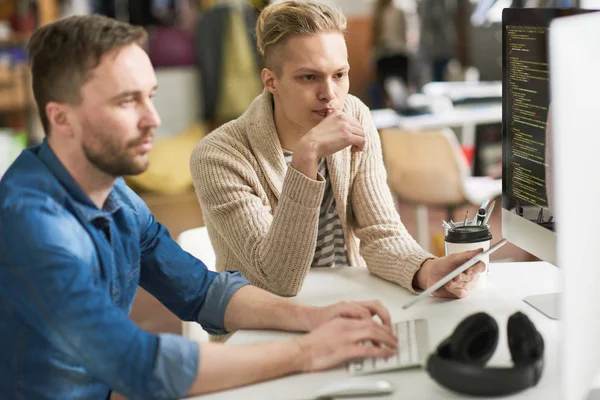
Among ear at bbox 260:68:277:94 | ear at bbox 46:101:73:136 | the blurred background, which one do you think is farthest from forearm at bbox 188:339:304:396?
the blurred background

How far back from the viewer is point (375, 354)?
50.0 inches

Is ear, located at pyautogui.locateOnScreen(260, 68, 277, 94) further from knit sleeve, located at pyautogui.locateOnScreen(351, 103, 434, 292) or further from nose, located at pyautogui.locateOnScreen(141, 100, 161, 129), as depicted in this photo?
nose, located at pyautogui.locateOnScreen(141, 100, 161, 129)

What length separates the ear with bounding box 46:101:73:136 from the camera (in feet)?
4.07

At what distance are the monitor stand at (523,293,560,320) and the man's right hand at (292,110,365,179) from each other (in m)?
0.47

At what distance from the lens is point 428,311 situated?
1.54 metres

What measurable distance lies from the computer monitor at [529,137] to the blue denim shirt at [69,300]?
0.70 metres

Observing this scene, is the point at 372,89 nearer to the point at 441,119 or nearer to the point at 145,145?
the point at 441,119

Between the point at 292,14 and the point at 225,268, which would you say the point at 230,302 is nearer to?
the point at 225,268

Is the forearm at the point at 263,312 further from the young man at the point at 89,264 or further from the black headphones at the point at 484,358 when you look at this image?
the black headphones at the point at 484,358

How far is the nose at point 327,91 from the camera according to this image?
6.07 feet

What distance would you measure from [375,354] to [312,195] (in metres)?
0.50

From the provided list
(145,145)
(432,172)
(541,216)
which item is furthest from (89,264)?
(432,172)

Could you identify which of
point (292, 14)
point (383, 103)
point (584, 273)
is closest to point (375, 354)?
point (584, 273)

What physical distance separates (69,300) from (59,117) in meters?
0.28
